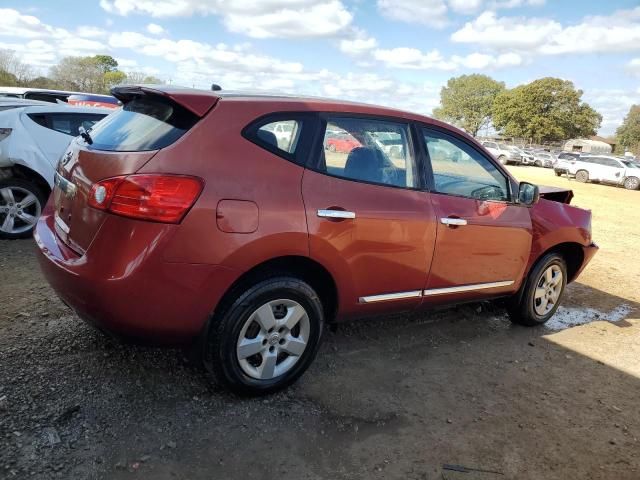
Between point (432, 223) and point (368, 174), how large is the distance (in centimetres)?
58

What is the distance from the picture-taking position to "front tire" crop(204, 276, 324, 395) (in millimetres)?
2695

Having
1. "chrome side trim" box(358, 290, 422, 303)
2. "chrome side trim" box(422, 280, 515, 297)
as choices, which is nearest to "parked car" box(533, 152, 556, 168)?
"chrome side trim" box(422, 280, 515, 297)

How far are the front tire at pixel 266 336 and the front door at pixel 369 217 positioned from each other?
9.8 inches

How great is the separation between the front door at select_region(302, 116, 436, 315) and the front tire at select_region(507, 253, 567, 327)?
1439 mm

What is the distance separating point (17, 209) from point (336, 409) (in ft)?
15.4

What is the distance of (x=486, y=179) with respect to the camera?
154 inches

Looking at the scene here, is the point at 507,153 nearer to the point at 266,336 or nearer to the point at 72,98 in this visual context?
the point at 72,98

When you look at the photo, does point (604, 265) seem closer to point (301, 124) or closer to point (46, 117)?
point (301, 124)

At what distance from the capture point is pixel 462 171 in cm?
379

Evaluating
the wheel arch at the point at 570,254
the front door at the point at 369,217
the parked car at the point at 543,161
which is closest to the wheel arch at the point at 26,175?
the front door at the point at 369,217

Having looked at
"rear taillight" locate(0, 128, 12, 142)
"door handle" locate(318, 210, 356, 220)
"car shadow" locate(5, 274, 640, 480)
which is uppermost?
"door handle" locate(318, 210, 356, 220)

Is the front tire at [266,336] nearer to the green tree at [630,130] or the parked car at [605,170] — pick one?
the parked car at [605,170]

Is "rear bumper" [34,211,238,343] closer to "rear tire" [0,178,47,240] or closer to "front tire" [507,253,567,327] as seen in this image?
"front tire" [507,253,567,327]

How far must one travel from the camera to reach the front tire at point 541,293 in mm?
4445
